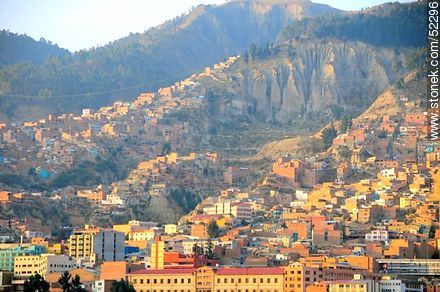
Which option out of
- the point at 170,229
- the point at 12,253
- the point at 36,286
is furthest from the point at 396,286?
the point at 170,229

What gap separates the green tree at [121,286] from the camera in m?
75.3

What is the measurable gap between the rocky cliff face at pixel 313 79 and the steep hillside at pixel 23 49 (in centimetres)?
3319

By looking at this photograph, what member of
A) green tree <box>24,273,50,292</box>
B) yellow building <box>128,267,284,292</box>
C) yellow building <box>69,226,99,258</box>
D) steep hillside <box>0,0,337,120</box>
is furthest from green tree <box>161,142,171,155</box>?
green tree <box>24,273,50,292</box>

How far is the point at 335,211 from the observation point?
10800 centimetres

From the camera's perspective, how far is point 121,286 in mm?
75625

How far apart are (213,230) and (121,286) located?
27.7 meters

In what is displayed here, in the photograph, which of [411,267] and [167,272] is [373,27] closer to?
[411,267]

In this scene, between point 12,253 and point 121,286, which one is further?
point 12,253

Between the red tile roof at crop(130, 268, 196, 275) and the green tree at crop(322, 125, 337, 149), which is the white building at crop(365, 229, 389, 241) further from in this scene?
the green tree at crop(322, 125, 337, 149)

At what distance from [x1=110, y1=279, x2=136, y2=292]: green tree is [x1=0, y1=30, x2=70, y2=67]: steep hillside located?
98.3 metres

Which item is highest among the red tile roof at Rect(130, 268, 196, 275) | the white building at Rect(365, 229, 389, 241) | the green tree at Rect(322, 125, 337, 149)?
the green tree at Rect(322, 125, 337, 149)

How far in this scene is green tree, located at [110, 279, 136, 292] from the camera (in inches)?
2965

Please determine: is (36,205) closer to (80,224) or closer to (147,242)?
(80,224)

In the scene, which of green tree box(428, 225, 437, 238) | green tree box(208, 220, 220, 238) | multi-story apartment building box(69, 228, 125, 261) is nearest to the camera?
multi-story apartment building box(69, 228, 125, 261)
